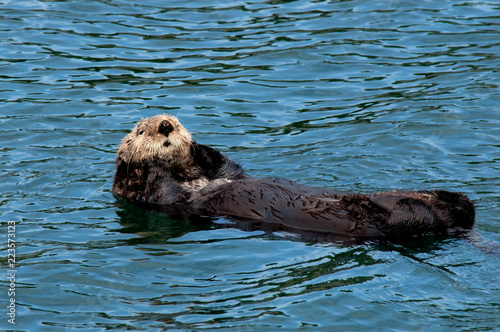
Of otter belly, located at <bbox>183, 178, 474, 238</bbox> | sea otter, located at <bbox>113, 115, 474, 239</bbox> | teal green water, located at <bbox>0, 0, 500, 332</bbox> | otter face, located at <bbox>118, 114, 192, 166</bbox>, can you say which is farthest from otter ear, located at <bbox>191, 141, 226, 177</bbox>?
otter belly, located at <bbox>183, 178, 474, 238</bbox>

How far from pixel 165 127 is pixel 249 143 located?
1933mm

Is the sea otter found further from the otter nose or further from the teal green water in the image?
the teal green water

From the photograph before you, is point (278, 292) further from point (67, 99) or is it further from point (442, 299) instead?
point (67, 99)

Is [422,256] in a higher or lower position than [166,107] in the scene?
lower

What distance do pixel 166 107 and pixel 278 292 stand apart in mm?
4671

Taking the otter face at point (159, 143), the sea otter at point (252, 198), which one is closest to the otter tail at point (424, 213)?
the sea otter at point (252, 198)

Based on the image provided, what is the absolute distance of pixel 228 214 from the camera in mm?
6336

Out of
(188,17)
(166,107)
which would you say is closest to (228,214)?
(166,107)

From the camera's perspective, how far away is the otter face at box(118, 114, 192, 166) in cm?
669

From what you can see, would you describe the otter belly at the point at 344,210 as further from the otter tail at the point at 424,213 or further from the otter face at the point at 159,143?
the otter face at the point at 159,143

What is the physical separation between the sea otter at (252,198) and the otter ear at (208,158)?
0.01 metres

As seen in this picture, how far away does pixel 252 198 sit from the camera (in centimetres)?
623

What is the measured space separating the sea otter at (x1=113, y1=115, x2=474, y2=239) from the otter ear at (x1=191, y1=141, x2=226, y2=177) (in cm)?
1

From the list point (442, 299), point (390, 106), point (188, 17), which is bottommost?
point (442, 299)
